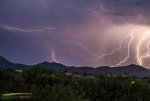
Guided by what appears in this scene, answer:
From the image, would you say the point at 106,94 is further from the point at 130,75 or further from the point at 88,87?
the point at 130,75

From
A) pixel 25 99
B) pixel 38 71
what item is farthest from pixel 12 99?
pixel 38 71

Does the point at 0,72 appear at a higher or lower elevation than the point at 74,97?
higher

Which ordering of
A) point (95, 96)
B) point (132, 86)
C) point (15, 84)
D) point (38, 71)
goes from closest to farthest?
point (95, 96) → point (132, 86) → point (15, 84) → point (38, 71)

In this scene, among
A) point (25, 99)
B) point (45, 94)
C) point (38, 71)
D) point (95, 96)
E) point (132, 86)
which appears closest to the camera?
point (45, 94)

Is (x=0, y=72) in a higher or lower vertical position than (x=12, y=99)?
higher

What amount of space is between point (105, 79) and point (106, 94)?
9.86 ft

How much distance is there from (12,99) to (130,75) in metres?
18.5

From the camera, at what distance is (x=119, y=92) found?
49344mm

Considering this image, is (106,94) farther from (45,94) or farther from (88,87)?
(45,94)

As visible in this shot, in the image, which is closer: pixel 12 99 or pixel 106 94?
pixel 12 99

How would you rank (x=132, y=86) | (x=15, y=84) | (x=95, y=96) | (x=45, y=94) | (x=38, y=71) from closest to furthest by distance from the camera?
(x=45, y=94)
(x=95, y=96)
(x=132, y=86)
(x=15, y=84)
(x=38, y=71)


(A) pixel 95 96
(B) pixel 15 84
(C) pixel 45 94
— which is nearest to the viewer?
→ (C) pixel 45 94

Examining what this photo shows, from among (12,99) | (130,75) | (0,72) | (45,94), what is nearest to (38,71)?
(0,72)

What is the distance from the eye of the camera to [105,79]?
5150cm
